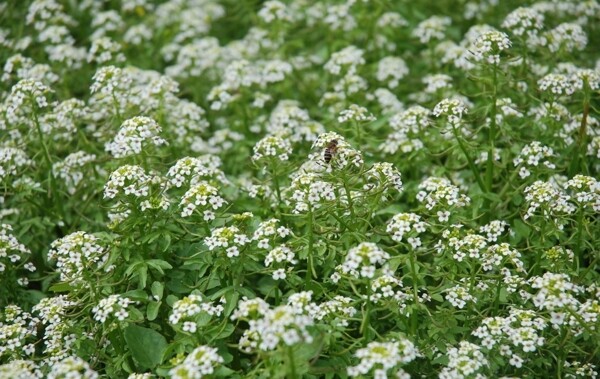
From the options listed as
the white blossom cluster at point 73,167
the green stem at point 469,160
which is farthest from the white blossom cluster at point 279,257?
the white blossom cluster at point 73,167

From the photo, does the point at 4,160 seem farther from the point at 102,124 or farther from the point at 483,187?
the point at 483,187

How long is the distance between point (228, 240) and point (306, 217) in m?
0.68

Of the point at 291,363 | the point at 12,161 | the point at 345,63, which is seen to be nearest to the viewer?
the point at 291,363

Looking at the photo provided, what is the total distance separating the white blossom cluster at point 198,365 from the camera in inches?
169

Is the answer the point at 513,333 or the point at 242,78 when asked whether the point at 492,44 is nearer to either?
the point at 513,333

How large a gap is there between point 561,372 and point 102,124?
4.92m

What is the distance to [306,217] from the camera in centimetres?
545

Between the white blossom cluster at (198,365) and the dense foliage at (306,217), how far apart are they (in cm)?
1

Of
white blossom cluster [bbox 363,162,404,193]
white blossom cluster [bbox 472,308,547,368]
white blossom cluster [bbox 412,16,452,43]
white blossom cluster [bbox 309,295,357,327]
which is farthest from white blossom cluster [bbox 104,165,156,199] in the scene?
white blossom cluster [bbox 412,16,452,43]

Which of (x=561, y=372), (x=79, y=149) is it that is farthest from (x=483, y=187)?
(x=79, y=149)

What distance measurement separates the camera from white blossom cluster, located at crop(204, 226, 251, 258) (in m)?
5.09

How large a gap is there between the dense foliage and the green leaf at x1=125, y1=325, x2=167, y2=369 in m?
0.02

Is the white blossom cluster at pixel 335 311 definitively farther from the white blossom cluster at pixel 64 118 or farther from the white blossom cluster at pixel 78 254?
the white blossom cluster at pixel 64 118

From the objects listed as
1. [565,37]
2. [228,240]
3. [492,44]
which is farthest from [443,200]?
[565,37]
